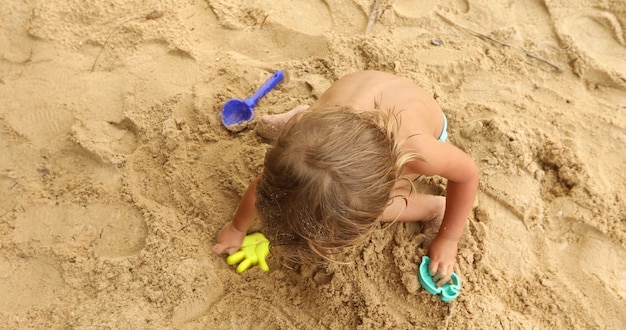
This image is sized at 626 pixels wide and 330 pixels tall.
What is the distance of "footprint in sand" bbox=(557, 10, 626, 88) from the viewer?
2115mm

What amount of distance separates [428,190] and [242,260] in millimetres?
740

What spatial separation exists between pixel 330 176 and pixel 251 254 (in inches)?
28.0

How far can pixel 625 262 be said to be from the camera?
1.76m

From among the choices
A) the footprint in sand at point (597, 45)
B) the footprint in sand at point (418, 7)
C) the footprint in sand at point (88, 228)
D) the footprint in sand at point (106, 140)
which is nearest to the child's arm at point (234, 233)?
the footprint in sand at point (88, 228)

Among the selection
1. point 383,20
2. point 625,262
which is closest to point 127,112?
point 383,20

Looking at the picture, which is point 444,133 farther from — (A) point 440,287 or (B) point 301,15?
(B) point 301,15

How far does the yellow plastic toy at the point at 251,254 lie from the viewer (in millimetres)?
1774

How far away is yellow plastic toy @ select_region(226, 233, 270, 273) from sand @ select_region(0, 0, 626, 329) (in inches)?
1.5

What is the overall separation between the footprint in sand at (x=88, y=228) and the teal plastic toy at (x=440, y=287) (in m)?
0.97

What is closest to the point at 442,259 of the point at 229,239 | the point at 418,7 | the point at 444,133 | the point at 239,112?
the point at 444,133

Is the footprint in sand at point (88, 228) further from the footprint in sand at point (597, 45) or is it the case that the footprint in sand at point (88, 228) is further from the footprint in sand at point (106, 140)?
the footprint in sand at point (597, 45)

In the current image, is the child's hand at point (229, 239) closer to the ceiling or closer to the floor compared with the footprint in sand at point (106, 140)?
closer to the floor

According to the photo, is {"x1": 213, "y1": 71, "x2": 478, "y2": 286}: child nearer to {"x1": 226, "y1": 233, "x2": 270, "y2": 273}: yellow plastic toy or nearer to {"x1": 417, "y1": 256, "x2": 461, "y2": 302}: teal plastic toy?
{"x1": 417, "y1": 256, "x2": 461, "y2": 302}: teal plastic toy

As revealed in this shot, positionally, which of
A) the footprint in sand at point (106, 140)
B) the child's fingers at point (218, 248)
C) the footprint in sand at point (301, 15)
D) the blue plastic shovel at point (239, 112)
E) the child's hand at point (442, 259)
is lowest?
the child's fingers at point (218, 248)
